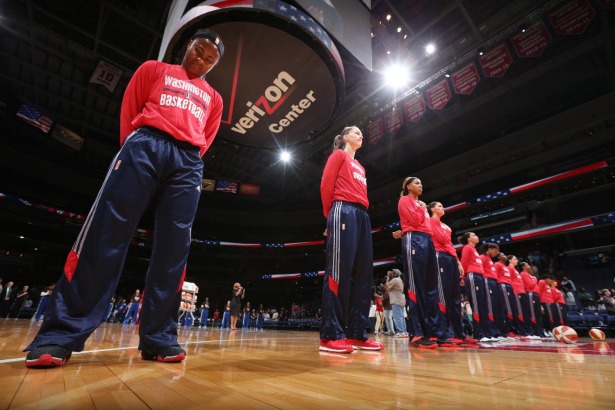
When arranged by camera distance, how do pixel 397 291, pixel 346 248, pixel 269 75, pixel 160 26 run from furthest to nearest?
pixel 160 26
pixel 397 291
pixel 269 75
pixel 346 248

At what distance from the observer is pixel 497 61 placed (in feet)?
25.1

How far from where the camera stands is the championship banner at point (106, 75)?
9734 mm

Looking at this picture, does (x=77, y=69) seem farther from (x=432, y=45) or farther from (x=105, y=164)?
(x=432, y=45)

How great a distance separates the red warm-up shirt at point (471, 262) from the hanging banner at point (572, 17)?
5967 millimetres

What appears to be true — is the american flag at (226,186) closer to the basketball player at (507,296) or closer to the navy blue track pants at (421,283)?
the basketball player at (507,296)

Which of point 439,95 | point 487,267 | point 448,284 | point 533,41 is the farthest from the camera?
point 439,95

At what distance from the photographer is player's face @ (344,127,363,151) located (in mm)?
2869

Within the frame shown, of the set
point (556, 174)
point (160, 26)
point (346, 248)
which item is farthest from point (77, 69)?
point (556, 174)

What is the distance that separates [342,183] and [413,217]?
1.13 metres

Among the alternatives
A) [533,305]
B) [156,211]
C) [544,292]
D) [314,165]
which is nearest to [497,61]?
[544,292]

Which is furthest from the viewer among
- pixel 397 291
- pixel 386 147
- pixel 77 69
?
pixel 386 147

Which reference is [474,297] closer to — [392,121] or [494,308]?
[494,308]

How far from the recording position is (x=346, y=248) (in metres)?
2.40

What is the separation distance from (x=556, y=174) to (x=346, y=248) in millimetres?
12942
